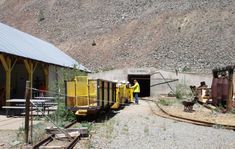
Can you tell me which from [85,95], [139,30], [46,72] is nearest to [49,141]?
[85,95]

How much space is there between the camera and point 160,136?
37.1 feet

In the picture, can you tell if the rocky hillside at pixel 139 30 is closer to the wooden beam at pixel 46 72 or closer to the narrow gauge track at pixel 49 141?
the wooden beam at pixel 46 72

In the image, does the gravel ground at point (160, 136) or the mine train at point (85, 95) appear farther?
the mine train at point (85, 95)

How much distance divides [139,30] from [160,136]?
48.0m

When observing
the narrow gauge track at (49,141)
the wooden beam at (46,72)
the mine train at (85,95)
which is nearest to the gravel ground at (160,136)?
the narrow gauge track at (49,141)

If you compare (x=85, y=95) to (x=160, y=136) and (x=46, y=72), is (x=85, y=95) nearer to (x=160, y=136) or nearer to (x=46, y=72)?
(x=160, y=136)

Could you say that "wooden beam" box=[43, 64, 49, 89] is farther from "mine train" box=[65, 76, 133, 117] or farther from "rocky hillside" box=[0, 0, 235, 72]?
"rocky hillside" box=[0, 0, 235, 72]

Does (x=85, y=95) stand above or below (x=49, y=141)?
above

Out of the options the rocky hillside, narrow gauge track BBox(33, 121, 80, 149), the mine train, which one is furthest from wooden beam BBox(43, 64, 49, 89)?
the rocky hillside

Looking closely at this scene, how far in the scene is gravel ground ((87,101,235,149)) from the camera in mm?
9820

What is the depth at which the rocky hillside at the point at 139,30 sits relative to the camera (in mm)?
48531

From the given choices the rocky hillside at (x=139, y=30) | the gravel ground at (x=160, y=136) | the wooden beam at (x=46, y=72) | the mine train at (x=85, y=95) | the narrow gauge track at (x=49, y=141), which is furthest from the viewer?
the rocky hillside at (x=139, y=30)

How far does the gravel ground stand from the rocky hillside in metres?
31.4

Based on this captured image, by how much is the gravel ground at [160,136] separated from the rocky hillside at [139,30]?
31.4 metres
